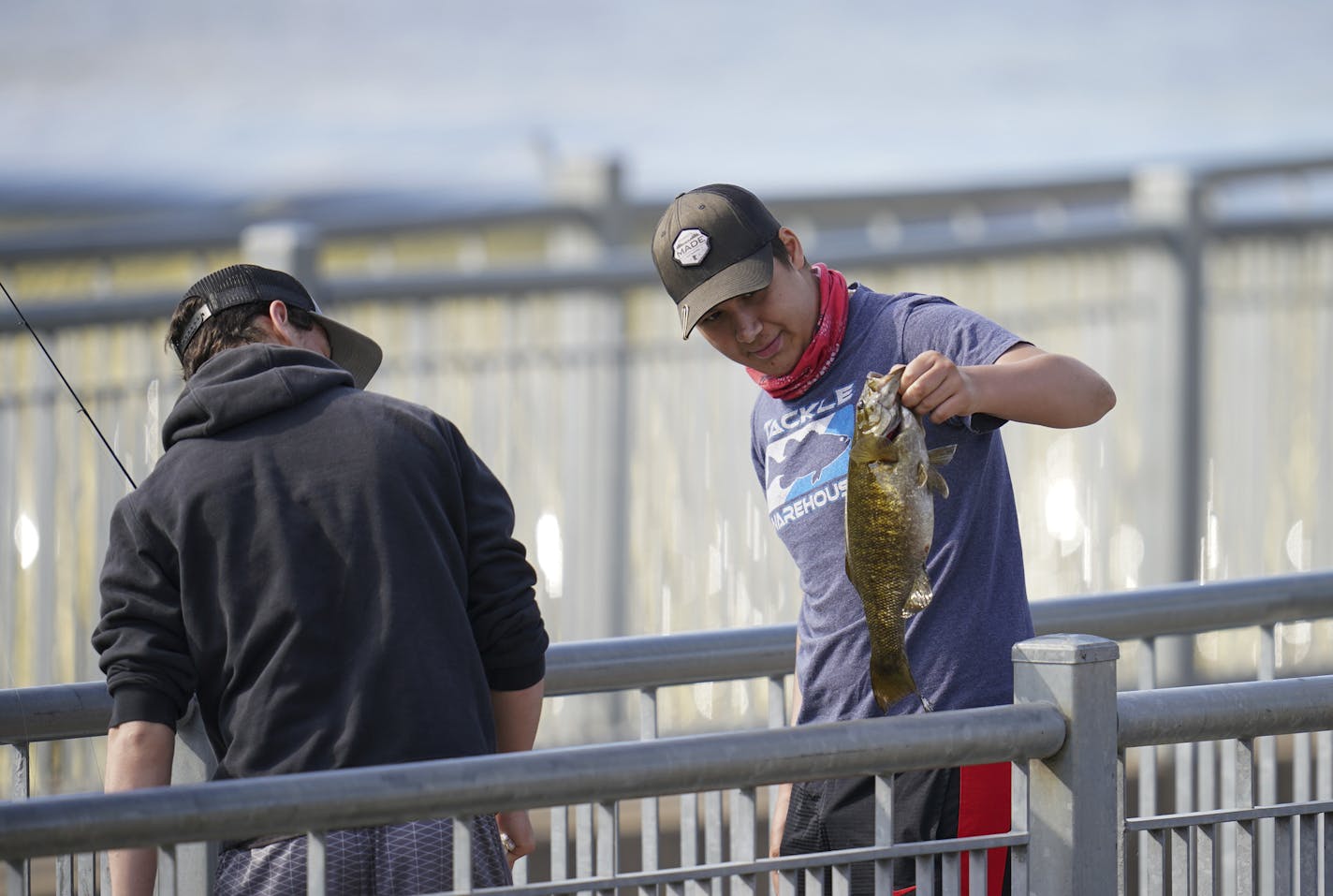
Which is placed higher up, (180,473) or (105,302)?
(105,302)

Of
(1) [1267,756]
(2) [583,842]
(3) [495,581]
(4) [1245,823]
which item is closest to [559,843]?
(2) [583,842]

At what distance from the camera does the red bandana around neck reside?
8.50 ft

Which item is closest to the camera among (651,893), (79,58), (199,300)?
(651,893)

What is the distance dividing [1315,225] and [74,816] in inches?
239

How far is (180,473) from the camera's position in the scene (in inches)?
87.1

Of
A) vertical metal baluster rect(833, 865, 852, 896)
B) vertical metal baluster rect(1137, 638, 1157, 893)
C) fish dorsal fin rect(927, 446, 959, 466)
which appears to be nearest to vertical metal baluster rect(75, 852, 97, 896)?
vertical metal baluster rect(833, 865, 852, 896)

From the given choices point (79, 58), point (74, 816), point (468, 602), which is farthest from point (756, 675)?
point (79, 58)

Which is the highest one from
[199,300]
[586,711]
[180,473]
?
[199,300]

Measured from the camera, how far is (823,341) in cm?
259

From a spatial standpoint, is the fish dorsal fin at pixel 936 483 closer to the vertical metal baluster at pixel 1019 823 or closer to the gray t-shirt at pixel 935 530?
the gray t-shirt at pixel 935 530

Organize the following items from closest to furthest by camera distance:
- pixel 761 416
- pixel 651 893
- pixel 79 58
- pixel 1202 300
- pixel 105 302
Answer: pixel 651 893, pixel 761 416, pixel 105 302, pixel 1202 300, pixel 79 58

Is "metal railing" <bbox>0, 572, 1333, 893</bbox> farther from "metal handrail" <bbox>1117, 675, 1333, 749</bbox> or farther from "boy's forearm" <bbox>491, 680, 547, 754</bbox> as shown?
"boy's forearm" <bbox>491, 680, 547, 754</bbox>

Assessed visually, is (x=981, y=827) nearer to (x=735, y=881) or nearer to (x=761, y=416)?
(x=735, y=881)

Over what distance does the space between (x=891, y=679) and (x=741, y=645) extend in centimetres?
66
